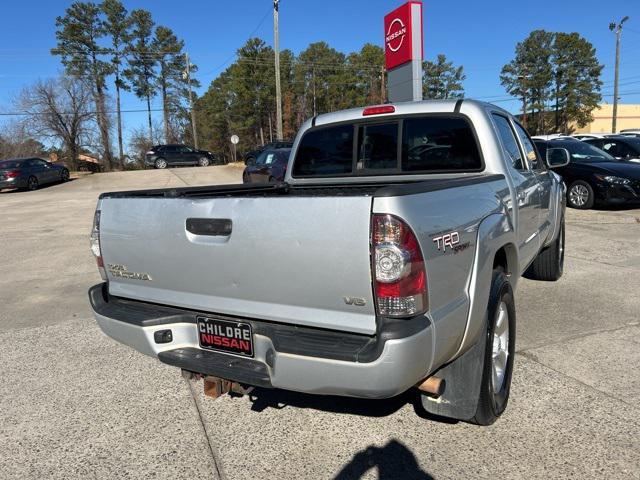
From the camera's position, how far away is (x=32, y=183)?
83.7 feet

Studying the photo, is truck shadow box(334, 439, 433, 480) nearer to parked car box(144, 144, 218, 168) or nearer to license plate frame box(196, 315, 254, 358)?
license plate frame box(196, 315, 254, 358)

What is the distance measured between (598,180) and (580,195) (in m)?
0.61

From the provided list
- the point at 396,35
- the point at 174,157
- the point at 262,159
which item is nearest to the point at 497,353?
the point at 396,35

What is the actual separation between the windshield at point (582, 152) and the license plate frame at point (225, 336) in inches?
464

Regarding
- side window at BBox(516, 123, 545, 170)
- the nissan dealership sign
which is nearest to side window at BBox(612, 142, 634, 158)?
the nissan dealership sign

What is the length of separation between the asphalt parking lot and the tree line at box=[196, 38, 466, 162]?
54.6 meters

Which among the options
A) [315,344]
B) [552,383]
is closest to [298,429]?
[315,344]

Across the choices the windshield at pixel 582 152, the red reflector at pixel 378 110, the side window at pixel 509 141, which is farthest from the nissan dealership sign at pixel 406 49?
the red reflector at pixel 378 110

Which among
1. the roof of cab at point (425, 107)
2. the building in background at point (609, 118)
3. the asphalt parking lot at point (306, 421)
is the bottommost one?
the asphalt parking lot at point (306, 421)

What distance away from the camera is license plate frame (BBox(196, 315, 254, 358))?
251 cm

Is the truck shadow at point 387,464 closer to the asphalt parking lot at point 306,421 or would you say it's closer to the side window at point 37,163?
the asphalt parking lot at point 306,421

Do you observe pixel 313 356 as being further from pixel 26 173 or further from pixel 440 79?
pixel 440 79

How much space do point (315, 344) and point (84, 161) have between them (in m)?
48.4

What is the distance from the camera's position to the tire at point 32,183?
2522 centimetres
